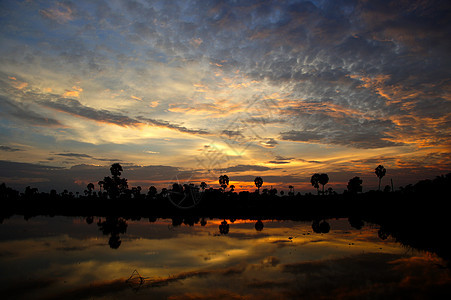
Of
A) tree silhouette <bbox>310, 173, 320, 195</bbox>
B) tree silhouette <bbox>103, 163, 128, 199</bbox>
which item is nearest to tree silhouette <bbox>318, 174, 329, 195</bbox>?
tree silhouette <bbox>310, 173, 320, 195</bbox>

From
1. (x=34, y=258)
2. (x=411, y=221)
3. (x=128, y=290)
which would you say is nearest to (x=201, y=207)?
(x=411, y=221)

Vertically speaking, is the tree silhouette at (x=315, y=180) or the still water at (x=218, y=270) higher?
the tree silhouette at (x=315, y=180)

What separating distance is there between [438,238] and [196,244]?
979 inches

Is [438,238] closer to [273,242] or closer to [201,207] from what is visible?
[273,242]

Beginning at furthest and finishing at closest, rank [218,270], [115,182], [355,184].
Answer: [355,184] → [115,182] → [218,270]

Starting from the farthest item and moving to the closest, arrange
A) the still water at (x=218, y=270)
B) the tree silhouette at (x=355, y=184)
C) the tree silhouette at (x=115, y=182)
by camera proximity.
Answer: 1. the tree silhouette at (x=355, y=184)
2. the tree silhouette at (x=115, y=182)
3. the still water at (x=218, y=270)

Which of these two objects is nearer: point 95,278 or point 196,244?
point 95,278

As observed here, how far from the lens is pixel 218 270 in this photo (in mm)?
16203

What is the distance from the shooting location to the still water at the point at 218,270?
1271 cm

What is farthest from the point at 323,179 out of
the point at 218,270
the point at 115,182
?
the point at 218,270

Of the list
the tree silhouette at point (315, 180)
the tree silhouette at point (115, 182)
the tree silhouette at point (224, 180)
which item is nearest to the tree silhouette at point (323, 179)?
the tree silhouette at point (315, 180)

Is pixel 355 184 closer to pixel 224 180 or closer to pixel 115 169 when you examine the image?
pixel 224 180

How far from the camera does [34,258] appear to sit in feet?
64.7

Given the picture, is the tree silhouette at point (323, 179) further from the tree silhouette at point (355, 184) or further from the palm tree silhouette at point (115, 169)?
the palm tree silhouette at point (115, 169)
